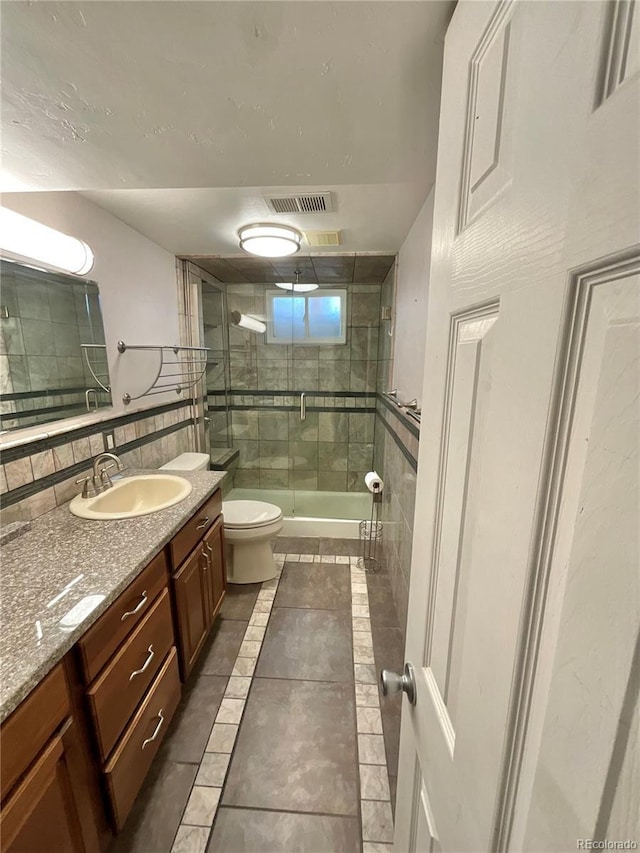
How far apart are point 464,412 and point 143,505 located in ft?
5.48

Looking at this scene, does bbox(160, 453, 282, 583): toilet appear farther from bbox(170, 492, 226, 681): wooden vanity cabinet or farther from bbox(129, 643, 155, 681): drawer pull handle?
bbox(129, 643, 155, 681): drawer pull handle

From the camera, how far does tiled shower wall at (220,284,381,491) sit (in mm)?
3189

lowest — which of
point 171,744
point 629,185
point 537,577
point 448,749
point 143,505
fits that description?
point 171,744

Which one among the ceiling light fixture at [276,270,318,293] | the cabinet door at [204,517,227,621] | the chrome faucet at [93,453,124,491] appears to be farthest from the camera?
the ceiling light fixture at [276,270,318,293]

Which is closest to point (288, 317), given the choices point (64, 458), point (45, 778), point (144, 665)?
point (64, 458)

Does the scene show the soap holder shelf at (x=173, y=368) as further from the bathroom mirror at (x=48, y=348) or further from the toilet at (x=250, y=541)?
the toilet at (x=250, y=541)

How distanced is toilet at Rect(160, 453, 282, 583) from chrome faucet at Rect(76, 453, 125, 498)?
23.7 inches

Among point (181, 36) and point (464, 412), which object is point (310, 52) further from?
point (464, 412)

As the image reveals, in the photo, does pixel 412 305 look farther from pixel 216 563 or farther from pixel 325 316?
pixel 216 563

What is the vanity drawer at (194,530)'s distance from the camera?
1.36 metres

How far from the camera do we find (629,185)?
21cm

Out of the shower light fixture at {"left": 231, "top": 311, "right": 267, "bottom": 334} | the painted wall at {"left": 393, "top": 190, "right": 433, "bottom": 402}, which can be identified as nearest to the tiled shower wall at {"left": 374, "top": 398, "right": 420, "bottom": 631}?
the painted wall at {"left": 393, "top": 190, "right": 433, "bottom": 402}

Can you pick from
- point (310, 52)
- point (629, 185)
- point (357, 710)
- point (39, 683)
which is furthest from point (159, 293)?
point (357, 710)

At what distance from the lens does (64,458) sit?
4.63 ft
